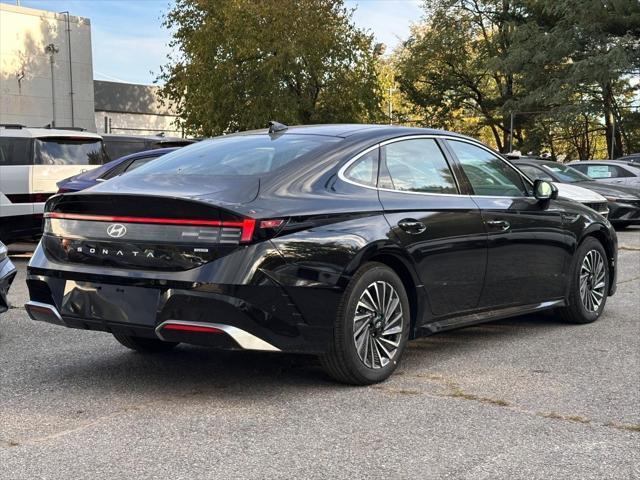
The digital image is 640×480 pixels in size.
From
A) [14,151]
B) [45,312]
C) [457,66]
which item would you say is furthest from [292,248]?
[457,66]

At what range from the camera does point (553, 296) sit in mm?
6348

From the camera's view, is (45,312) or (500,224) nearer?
(45,312)

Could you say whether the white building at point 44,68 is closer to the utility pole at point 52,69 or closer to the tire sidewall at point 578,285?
the utility pole at point 52,69

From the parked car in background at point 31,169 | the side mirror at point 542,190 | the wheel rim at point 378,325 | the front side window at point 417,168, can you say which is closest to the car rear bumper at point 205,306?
the wheel rim at point 378,325

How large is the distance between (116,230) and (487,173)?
109 inches

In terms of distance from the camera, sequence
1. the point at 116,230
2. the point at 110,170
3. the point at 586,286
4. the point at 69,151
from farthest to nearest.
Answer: the point at 69,151, the point at 110,170, the point at 586,286, the point at 116,230

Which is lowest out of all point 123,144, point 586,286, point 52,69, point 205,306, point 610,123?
point 586,286

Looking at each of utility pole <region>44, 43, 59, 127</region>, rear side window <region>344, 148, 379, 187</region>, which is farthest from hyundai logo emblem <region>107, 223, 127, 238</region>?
utility pole <region>44, 43, 59, 127</region>

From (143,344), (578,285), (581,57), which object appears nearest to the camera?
(143,344)

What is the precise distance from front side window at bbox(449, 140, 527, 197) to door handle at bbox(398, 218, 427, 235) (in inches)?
31.8

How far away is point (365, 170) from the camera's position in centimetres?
495

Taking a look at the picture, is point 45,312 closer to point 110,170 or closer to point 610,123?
point 110,170

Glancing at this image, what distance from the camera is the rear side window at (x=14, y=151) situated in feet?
38.0

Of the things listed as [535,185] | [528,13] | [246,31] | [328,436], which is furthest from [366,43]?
[328,436]
